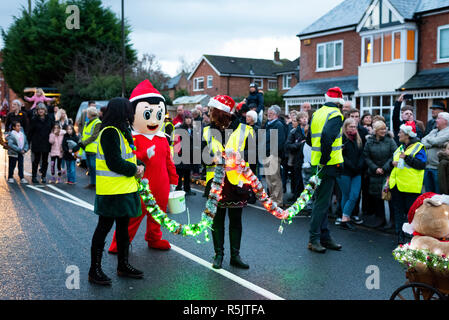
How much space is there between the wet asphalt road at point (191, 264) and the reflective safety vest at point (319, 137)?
1.33m

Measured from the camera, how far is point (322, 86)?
30.9 m

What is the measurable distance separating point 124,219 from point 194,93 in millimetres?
52060

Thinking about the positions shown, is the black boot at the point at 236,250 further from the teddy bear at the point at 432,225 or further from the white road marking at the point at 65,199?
the white road marking at the point at 65,199

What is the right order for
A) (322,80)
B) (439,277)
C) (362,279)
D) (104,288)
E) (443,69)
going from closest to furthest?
(439,277) < (104,288) < (362,279) < (443,69) < (322,80)

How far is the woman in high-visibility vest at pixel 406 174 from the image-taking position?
7.56 metres

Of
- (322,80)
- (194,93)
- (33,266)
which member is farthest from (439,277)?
(194,93)

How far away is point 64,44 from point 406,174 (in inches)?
1383

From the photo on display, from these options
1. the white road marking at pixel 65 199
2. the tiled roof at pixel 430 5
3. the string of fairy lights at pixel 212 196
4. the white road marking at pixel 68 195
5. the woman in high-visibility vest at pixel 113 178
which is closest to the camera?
the woman in high-visibility vest at pixel 113 178

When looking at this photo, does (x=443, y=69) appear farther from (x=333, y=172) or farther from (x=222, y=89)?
(x=222, y=89)

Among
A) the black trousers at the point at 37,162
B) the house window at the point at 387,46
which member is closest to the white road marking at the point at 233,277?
the black trousers at the point at 37,162

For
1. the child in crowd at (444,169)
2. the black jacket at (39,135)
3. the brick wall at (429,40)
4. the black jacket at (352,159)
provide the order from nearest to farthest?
the child in crowd at (444,169), the black jacket at (352,159), the black jacket at (39,135), the brick wall at (429,40)

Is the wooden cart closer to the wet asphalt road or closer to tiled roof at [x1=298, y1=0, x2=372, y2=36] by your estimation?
the wet asphalt road

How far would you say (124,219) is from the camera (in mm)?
5672
